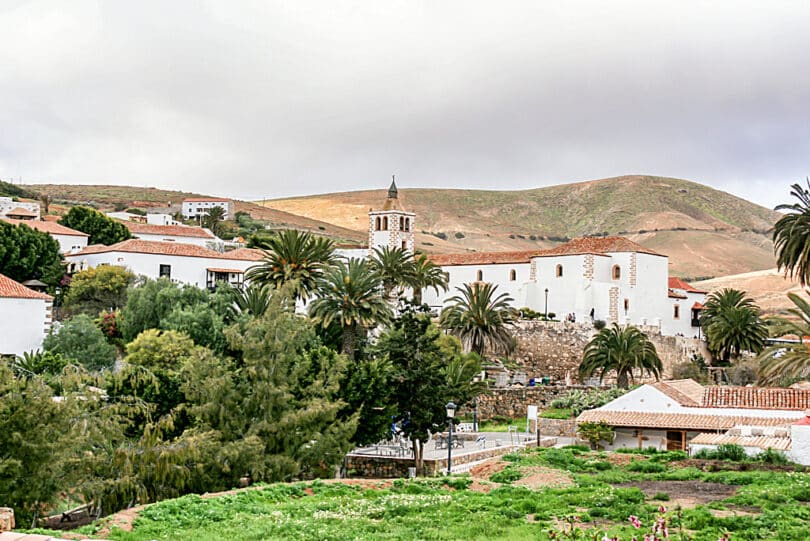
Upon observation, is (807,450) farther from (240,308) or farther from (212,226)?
(212,226)

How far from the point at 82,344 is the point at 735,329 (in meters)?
35.0

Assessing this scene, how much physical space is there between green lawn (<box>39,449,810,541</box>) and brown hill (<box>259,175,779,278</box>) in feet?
378

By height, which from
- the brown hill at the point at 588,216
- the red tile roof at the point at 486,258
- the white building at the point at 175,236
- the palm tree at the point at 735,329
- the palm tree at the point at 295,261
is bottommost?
the palm tree at the point at 735,329

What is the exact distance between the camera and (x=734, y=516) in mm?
12453

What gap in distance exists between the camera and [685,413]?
29.1m

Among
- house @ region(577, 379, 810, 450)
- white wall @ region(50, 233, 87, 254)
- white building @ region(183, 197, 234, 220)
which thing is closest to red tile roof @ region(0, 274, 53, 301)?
white wall @ region(50, 233, 87, 254)

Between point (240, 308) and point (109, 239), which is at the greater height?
point (109, 239)

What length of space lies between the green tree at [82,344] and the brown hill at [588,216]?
92.5 m

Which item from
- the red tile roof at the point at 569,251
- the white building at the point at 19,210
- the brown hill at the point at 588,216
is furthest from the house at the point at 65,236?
the brown hill at the point at 588,216

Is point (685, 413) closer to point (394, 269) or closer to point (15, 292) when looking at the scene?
point (394, 269)

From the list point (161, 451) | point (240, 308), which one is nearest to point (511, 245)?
point (240, 308)

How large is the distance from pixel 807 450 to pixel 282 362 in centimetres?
1153

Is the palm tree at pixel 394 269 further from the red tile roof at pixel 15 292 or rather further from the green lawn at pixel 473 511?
the green lawn at pixel 473 511

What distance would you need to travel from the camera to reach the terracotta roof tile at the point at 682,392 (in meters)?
29.7
